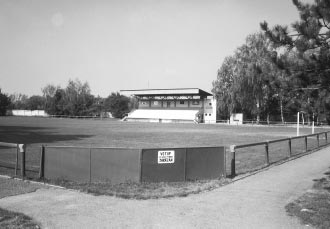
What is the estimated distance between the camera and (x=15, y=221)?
542cm

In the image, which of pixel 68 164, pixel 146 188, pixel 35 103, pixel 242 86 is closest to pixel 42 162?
pixel 68 164

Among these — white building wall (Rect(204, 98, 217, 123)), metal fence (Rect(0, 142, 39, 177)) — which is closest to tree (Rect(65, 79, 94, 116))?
white building wall (Rect(204, 98, 217, 123))

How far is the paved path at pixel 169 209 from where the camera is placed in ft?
18.6

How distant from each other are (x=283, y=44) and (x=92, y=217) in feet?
19.9

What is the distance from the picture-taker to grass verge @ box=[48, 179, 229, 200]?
24.7ft

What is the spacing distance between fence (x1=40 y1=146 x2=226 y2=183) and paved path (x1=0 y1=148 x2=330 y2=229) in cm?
134

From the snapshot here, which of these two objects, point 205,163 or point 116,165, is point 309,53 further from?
point 116,165

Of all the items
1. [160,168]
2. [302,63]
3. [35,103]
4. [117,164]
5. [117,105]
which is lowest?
[160,168]

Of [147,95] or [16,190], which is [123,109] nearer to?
[147,95]

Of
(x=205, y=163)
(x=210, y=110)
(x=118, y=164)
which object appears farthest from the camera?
(x=210, y=110)

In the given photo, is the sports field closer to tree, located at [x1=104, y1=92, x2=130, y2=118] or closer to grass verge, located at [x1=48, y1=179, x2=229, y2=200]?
grass verge, located at [x1=48, y1=179, x2=229, y2=200]

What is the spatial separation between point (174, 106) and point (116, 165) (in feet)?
280

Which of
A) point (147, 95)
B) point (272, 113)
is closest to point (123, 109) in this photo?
point (147, 95)

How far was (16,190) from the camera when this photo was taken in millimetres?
7613
